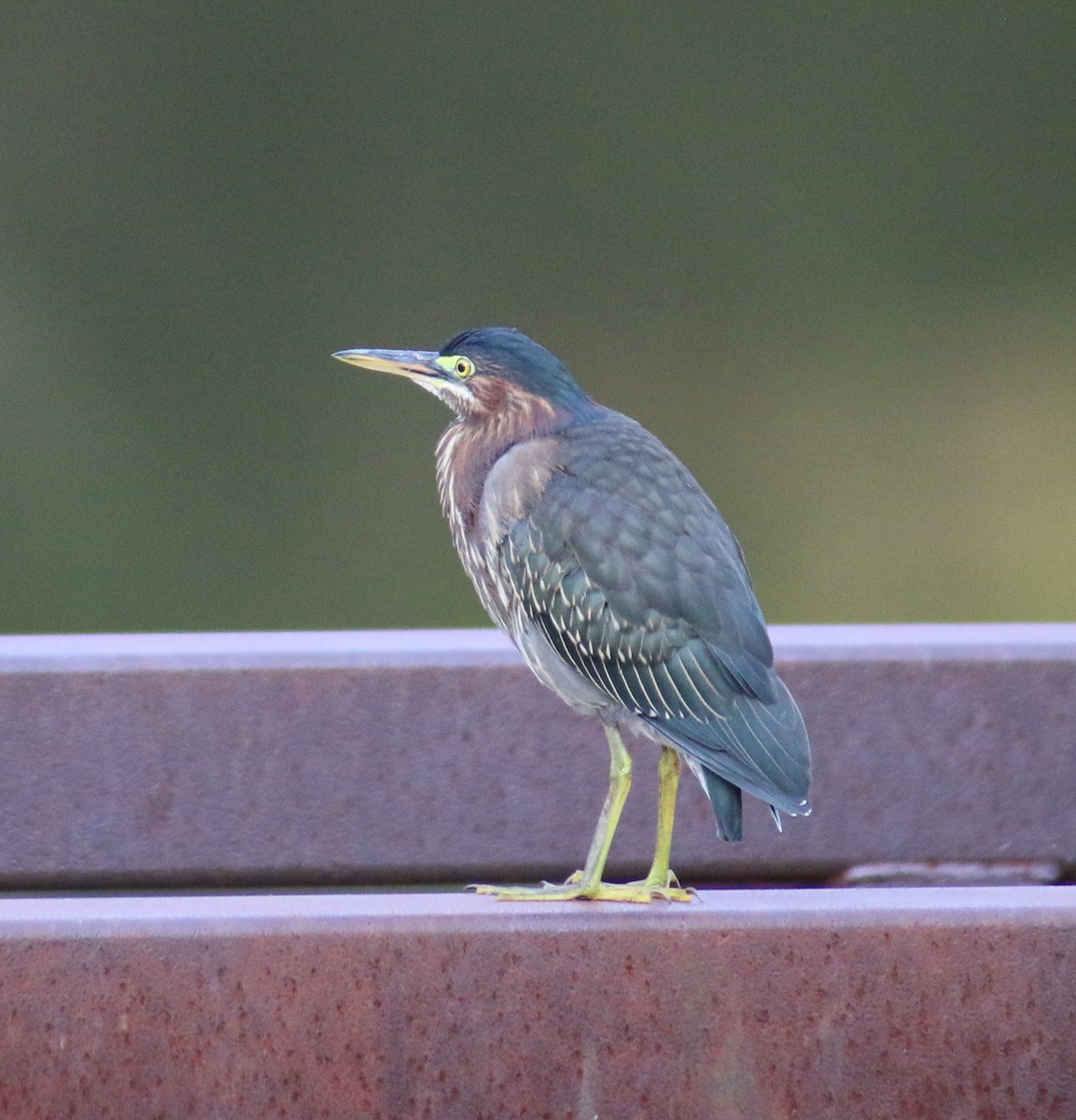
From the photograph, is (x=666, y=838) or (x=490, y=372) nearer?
(x=666, y=838)

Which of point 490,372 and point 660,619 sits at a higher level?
point 490,372

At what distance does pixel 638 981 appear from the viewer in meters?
1.44

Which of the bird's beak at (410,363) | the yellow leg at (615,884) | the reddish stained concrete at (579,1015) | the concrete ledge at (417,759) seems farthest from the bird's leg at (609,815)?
the concrete ledge at (417,759)

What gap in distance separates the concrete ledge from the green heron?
0.64 meters

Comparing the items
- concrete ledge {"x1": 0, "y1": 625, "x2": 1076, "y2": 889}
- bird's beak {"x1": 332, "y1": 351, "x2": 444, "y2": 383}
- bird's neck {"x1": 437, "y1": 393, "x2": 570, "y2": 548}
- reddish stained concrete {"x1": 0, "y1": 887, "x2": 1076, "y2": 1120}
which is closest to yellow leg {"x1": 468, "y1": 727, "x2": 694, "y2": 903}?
reddish stained concrete {"x1": 0, "y1": 887, "x2": 1076, "y2": 1120}

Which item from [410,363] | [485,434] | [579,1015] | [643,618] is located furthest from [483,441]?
[579,1015]

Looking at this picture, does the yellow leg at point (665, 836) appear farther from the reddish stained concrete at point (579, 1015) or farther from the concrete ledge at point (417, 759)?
the concrete ledge at point (417, 759)

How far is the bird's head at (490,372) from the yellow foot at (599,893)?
533 millimetres

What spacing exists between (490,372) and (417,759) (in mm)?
747

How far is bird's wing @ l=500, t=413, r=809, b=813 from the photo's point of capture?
168 cm

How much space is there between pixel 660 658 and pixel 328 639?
0.88 m

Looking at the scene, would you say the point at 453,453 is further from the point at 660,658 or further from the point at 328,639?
the point at 328,639

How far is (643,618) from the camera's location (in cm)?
170

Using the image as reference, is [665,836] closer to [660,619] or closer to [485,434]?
[660,619]
